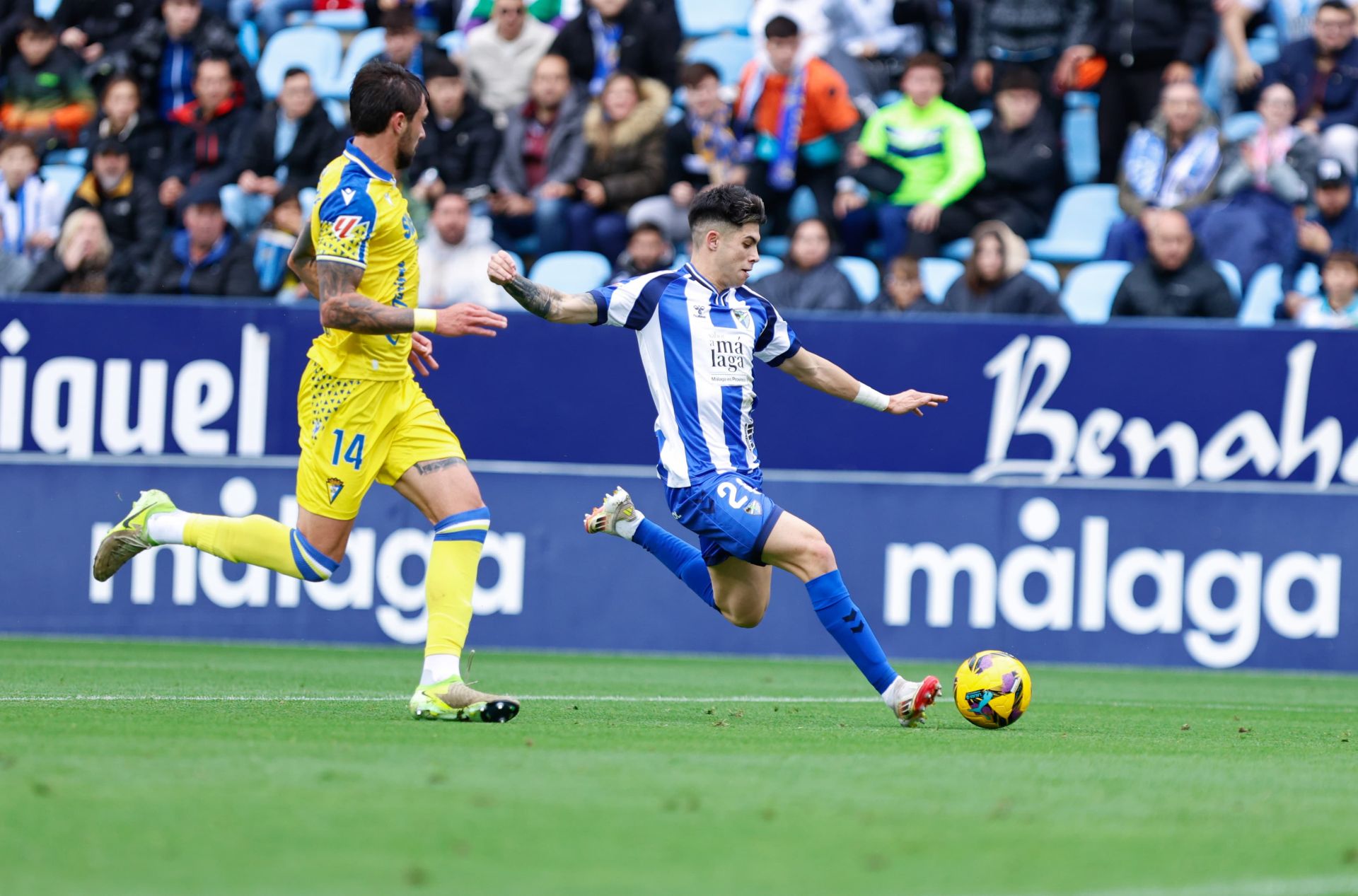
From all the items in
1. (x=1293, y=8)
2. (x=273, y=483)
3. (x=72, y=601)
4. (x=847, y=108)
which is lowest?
(x=72, y=601)

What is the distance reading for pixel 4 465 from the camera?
1281 cm

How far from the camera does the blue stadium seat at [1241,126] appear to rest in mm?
15039

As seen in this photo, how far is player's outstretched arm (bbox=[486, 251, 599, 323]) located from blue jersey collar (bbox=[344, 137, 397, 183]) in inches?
20.5

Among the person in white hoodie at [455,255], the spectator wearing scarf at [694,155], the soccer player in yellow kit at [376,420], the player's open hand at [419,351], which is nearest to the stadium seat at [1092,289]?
the spectator wearing scarf at [694,155]

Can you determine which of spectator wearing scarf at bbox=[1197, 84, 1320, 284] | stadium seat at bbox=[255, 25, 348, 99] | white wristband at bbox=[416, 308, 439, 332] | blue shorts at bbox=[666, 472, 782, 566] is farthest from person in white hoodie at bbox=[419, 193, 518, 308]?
white wristband at bbox=[416, 308, 439, 332]

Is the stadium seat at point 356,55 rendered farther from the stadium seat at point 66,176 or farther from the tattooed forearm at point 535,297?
the tattooed forearm at point 535,297

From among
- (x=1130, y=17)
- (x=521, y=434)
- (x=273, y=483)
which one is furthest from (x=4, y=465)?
(x=1130, y=17)

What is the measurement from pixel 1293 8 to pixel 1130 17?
59.9 inches

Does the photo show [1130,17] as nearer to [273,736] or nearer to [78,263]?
[78,263]

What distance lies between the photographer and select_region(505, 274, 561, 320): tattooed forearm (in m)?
7.34

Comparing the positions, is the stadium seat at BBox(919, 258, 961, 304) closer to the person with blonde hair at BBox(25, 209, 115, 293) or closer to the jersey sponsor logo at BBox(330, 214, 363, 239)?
the person with blonde hair at BBox(25, 209, 115, 293)

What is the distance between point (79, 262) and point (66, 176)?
6.91ft

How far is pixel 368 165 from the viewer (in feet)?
24.1

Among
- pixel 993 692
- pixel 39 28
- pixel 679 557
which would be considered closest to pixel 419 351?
pixel 679 557
